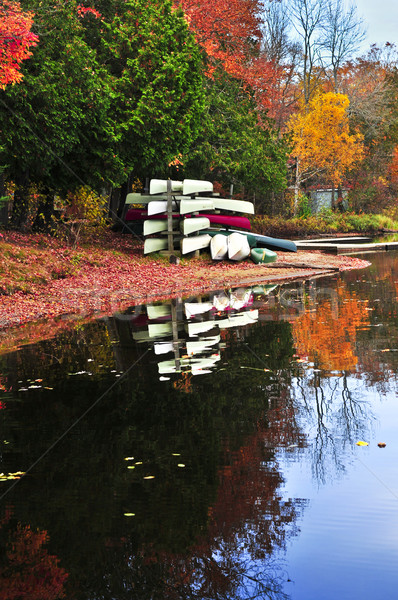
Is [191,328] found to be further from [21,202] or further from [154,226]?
[154,226]

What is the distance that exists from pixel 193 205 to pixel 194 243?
1366mm

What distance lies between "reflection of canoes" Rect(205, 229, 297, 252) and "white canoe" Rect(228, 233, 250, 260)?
1.32 meters

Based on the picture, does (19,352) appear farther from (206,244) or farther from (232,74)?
(232,74)

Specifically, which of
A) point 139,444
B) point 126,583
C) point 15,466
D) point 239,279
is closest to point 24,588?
point 126,583

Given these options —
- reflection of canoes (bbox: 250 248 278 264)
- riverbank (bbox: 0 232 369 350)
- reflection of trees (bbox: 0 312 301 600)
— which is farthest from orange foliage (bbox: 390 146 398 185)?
reflection of trees (bbox: 0 312 301 600)

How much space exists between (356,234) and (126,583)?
1694 inches

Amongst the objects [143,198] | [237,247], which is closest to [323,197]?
[143,198]

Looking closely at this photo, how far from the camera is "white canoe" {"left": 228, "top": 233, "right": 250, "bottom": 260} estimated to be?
24.9 meters

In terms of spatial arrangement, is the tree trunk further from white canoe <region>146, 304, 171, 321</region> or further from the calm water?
the calm water

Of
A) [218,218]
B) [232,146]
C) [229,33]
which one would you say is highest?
[229,33]

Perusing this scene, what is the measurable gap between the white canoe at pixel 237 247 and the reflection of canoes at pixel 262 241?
4.33 feet

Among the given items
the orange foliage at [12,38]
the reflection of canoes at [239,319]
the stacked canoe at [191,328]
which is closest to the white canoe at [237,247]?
the stacked canoe at [191,328]

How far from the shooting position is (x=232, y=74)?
3019 cm

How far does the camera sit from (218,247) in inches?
979
